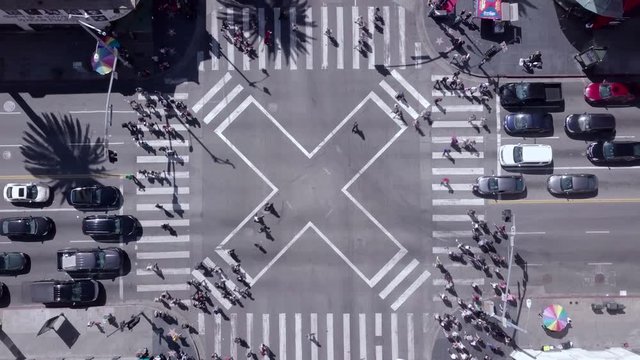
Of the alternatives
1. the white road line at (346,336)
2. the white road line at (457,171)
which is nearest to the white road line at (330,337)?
the white road line at (346,336)

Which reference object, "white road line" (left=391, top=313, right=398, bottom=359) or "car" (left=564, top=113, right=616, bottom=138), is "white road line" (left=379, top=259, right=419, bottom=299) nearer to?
"white road line" (left=391, top=313, right=398, bottom=359)

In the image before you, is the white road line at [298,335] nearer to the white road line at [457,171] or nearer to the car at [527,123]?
the white road line at [457,171]

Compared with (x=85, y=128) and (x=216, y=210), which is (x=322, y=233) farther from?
(x=85, y=128)

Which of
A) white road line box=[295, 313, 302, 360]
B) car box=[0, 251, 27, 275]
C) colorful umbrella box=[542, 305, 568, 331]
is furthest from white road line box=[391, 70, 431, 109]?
car box=[0, 251, 27, 275]

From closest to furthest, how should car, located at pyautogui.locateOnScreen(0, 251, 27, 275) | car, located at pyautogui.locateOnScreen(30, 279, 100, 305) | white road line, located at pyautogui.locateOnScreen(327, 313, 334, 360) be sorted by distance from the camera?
car, located at pyautogui.locateOnScreen(30, 279, 100, 305)
car, located at pyautogui.locateOnScreen(0, 251, 27, 275)
white road line, located at pyautogui.locateOnScreen(327, 313, 334, 360)

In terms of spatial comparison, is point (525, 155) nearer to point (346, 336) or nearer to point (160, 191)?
point (346, 336)

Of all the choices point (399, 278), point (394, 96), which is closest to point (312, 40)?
point (394, 96)

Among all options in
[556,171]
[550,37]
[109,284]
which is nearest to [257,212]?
[109,284]

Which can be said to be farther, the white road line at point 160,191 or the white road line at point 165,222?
the white road line at point 160,191
